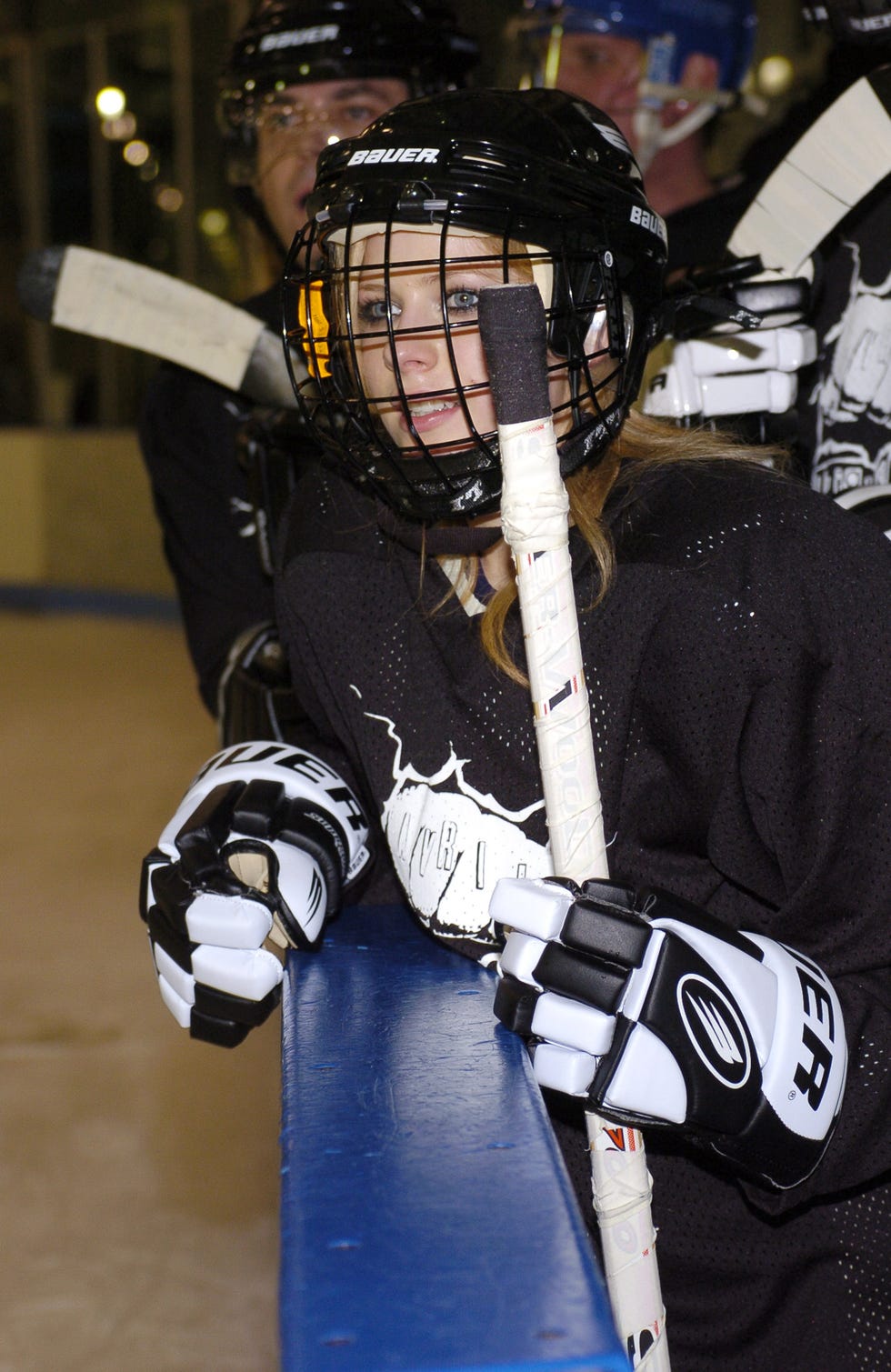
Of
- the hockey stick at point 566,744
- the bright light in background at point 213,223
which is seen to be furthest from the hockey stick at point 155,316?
the bright light in background at point 213,223

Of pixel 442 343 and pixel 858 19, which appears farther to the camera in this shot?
pixel 858 19

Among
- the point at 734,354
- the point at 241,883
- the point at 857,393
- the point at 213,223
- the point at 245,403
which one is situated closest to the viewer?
the point at 241,883

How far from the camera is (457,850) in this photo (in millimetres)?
1065

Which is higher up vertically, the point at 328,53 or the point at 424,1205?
the point at 328,53

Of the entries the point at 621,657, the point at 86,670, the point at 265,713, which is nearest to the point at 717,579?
the point at 621,657

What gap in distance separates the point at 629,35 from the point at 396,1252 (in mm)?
1917

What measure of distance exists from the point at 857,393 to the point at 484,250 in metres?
0.57

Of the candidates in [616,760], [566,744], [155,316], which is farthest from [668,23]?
[566,744]

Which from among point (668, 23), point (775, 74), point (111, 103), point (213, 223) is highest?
point (668, 23)

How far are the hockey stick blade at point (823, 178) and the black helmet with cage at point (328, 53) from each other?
659mm

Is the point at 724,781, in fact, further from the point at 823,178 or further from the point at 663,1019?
the point at 823,178

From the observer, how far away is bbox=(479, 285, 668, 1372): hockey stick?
83 centimetres

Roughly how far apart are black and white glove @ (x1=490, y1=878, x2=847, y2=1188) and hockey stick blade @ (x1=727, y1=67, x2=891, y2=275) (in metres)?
0.74

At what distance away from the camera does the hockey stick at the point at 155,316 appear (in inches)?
66.2
